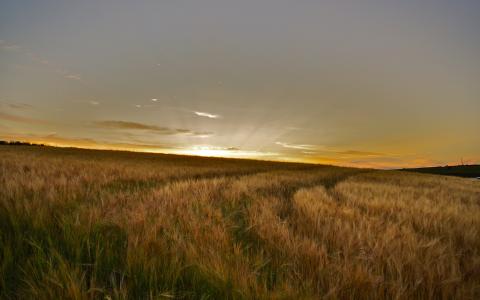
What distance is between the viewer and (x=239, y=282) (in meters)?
1.37

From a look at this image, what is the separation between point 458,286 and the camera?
1570mm

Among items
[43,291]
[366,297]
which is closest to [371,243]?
[366,297]

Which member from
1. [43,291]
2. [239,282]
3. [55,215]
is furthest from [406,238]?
[55,215]

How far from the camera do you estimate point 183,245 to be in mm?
1866

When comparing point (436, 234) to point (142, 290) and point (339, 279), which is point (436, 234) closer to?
point (339, 279)

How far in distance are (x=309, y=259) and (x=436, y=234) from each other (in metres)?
1.97

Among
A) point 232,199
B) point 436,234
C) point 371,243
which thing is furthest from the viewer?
point 232,199

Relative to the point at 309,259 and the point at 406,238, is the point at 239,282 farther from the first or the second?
the point at 406,238

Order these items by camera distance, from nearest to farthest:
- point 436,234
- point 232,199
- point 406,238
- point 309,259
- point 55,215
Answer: point 309,259, point 406,238, point 55,215, point 436,234, point 232,199

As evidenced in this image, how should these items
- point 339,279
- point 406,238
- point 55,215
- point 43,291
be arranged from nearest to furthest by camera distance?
1. point 43,291
2. point 339,279
3. point 406,238
4. point 55,215

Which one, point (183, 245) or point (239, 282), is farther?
point (183, 245)

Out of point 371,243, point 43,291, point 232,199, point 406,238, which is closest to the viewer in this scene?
point 43,291

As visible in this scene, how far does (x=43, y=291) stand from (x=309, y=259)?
1.52 metres

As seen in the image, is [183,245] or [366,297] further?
[183,245]
